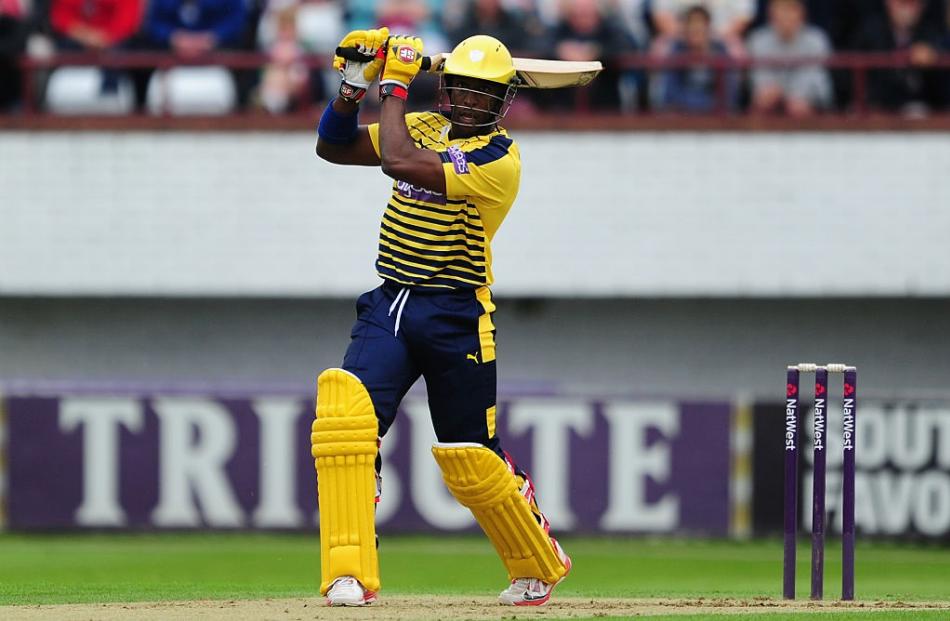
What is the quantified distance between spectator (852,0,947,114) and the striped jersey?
8.13 m

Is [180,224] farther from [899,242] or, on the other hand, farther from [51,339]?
[899,242]

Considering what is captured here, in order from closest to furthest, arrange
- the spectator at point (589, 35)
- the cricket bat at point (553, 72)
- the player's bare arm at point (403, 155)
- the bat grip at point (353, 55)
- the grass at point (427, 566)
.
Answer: the player's bare arm at point (403, 155), the bat grip at point (353, 55), the cricket bat at point (553, 72), the grass at point (427, 566), the spectator at point (589, 35)

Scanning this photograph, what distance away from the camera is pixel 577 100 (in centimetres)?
1584

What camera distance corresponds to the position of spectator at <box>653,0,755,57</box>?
50.4ft

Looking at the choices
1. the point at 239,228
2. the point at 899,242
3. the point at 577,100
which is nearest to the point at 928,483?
the point at 899,242

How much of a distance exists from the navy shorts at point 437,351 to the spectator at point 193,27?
8.07m

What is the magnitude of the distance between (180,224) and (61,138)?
126cm

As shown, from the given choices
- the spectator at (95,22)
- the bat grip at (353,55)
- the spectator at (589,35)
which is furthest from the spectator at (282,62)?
the bat grip at (353,55)

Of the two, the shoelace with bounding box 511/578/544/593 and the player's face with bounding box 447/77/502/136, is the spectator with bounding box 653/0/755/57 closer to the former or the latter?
the player's face with bounding box 447/77/502/136

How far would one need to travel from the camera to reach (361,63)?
7.68 meters

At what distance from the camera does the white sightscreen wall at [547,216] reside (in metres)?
15.7

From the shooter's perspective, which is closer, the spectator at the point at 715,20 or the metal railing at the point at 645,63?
the metal railing at the point at 645,63

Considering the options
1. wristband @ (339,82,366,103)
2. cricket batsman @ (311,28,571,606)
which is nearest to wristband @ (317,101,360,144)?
cricket batsman @ (311,28,571,606)

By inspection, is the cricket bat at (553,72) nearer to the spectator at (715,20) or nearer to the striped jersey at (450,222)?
the striped jersey at (450,222)
